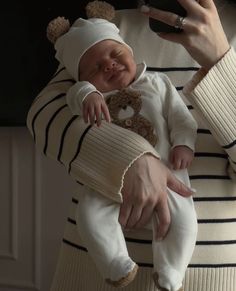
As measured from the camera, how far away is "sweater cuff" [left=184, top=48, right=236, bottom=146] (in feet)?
2.90

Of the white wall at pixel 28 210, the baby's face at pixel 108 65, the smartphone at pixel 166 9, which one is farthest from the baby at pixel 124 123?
the white wall at pixel 28 210

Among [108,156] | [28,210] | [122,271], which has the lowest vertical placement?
[28,210]

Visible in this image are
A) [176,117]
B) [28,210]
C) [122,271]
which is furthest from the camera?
[28,210]

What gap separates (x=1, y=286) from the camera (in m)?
2.02

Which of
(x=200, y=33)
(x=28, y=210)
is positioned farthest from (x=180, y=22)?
(x=28, y=210)

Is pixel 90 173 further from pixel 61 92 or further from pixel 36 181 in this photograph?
pixel 36 181

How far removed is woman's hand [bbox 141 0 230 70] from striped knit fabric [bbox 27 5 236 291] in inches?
0.8

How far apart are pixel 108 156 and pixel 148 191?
8 cm

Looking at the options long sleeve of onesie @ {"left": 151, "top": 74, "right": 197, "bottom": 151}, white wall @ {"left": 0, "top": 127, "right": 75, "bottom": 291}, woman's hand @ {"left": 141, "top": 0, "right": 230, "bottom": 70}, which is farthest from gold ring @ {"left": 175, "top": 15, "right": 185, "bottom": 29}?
white wall @ {"left": 0, "top": 127, "right": 75, "bottom": 291}

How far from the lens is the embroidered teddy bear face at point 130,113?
0.96m

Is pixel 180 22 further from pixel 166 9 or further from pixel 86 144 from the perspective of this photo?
pixel 86 144

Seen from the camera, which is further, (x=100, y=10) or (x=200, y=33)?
(x=100, y=10)

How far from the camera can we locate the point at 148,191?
91cm

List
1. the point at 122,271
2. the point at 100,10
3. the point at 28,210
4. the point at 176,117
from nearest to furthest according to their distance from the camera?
the point at 122,271, the point at 176,117, the point at 100,10, the point at 28,210
